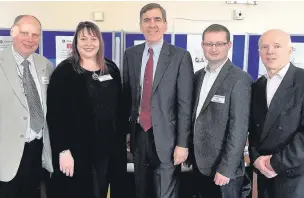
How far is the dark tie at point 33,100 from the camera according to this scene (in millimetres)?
2004

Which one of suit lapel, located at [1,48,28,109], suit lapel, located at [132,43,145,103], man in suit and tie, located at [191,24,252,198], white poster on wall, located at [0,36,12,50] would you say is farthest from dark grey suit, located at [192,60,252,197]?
white poster on wall, located at [0,36,12,50]

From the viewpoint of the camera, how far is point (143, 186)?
2207mm

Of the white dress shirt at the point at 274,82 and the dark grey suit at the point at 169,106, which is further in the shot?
the dark grey suit at the point at 169,106

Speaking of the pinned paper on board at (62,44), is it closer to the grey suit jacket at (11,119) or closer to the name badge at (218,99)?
the grey suit jacket at (11,119)

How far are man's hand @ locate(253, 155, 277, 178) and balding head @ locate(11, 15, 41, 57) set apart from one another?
1627mm

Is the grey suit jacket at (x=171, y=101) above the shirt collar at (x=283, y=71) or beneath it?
beneath

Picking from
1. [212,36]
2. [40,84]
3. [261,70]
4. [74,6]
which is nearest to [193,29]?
Result: [261,70]

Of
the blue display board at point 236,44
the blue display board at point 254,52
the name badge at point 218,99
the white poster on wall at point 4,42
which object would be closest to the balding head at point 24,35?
the name badge at point 218,99

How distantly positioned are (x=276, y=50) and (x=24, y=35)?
63.1 inches

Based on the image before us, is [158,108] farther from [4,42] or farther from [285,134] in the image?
[4,42]

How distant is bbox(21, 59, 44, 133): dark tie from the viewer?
6.57 ft

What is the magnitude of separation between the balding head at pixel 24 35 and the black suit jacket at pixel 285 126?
153cm

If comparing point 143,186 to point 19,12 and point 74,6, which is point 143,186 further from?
point 19,12

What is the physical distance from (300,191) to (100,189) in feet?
4.10
